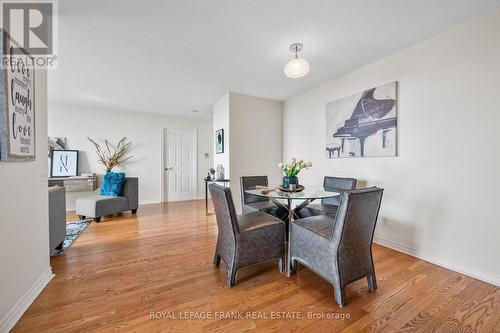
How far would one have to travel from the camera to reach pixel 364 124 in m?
2.74

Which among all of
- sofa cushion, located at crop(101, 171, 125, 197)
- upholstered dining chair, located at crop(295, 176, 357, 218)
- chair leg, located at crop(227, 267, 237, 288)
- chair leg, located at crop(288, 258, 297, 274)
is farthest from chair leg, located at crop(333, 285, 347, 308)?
sofa cushion, located at crop(101, 171, 125, 197)

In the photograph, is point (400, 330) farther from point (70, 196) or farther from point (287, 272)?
point (70, 196)

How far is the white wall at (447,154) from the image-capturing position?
70.9 inches

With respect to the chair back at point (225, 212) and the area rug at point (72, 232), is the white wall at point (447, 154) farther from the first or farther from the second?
the area rug at point (72, 232)

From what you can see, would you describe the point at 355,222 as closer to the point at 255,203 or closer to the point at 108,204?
the point at 255,203

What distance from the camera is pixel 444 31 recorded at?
204cm

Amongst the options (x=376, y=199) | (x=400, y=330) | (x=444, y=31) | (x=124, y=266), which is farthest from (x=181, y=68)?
(x=400, y=330)

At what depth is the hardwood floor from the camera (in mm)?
1341

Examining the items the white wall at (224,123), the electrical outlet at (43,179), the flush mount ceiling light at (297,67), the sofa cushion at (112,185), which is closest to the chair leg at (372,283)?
the flush mount ceiling light at (297,67)

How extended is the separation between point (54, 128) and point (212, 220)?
396 centimetres

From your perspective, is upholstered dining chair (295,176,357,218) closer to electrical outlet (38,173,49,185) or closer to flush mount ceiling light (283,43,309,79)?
flush mount ceiling light (283,43,309,79)

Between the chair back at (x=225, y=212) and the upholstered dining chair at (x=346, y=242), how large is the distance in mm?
629

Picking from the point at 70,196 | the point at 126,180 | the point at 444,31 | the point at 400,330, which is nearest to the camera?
the point at 400,330

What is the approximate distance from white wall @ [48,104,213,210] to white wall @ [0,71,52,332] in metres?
3.34
